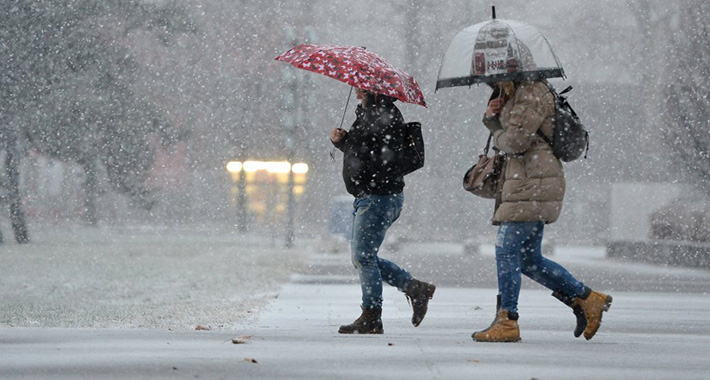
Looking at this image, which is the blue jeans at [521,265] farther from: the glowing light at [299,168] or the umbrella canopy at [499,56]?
the glowing light at [299,168]

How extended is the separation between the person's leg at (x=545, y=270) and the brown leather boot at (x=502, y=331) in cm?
30

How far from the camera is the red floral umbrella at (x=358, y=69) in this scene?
6844 millimetres

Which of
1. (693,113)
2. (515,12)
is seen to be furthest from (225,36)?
(693,113)

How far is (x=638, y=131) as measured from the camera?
4206 cm

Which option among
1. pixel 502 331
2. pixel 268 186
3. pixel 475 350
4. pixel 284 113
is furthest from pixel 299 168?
pixel 475 350

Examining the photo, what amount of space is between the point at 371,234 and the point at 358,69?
100 centimetres

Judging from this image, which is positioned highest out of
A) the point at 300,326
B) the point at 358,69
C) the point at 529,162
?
the point at 358,69

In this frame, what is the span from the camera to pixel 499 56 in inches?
256

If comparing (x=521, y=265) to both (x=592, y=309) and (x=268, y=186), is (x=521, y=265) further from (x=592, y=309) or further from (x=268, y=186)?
(x=268, y=186)

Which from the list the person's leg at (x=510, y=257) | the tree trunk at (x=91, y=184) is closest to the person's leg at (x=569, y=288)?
the person's leg at (x=510, y=257)

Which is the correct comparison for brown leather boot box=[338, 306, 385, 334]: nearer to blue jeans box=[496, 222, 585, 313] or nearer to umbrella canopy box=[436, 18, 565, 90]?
blue jeans box=[496, 222, 585, 313]

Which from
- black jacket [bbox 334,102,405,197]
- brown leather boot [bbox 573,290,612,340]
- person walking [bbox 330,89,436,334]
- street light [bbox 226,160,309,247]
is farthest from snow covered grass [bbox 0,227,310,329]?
street light [bbox 226,160,309,247]

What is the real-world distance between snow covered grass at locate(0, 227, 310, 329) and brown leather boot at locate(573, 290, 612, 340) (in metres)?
2.92

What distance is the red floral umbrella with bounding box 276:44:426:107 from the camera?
269 inches
